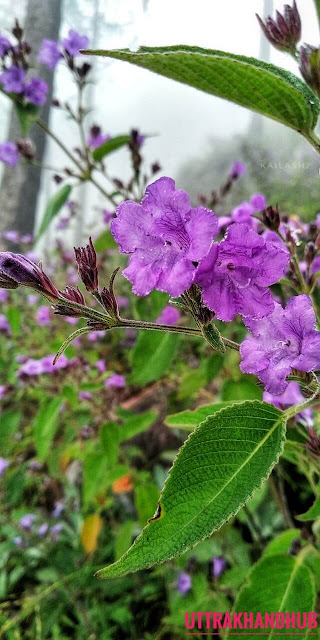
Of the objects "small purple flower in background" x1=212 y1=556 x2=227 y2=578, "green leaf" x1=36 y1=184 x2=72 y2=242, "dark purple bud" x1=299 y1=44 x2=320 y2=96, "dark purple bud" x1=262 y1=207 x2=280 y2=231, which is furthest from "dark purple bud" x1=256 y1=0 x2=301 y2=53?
"small purple flower in background" x1=212 y1=556 x2=227 y2=578

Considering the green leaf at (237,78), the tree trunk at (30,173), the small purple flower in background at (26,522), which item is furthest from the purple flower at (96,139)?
the tree trunk at (30,173)

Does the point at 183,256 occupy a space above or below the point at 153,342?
below

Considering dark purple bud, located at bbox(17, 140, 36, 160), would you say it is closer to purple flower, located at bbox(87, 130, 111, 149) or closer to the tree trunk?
purple flower, located at bbox(87, 130, 111, 149)

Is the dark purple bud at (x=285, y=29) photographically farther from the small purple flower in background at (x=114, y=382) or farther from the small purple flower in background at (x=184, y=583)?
the small purple flower in background at (x=184, y=583)

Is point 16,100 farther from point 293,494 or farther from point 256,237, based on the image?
point 293,494

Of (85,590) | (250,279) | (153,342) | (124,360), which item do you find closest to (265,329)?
(250,279)

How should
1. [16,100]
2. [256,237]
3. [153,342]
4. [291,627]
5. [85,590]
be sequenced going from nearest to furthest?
1. [256,237]
2. [291,627]
3. [153,342]
4. [16,100]
5. [85,590]
